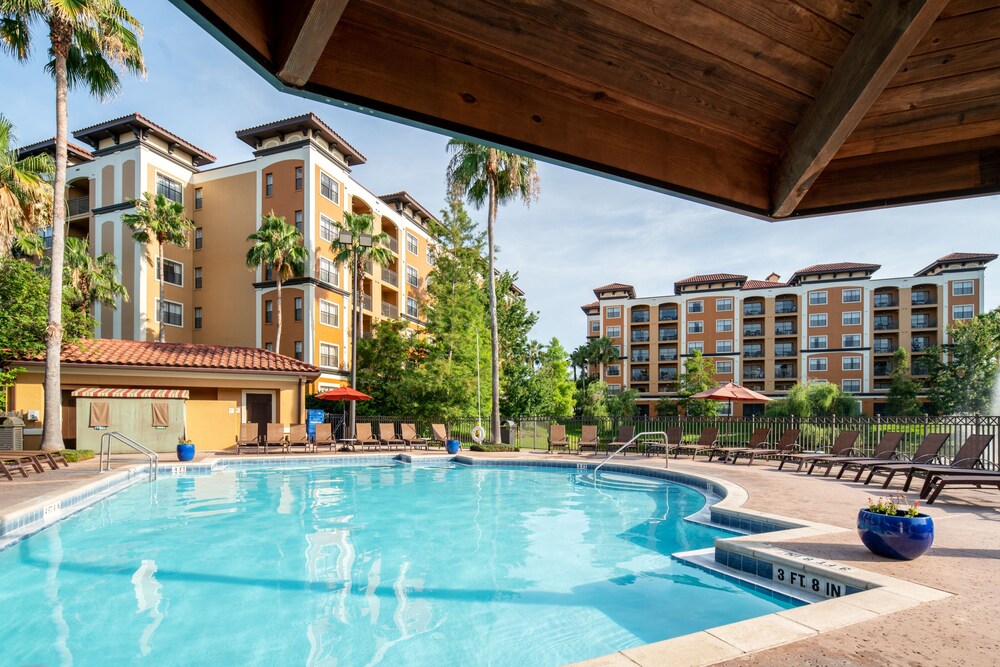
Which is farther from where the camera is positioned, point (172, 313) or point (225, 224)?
→ point (225, 224)

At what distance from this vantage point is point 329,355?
3234 centimetres

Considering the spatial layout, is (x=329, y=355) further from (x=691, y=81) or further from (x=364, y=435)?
(x=691, y=81)

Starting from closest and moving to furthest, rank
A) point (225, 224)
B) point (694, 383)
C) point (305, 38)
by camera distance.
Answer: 1. point (305, 38)
2. point (225, 224)
3. point (694, 383)

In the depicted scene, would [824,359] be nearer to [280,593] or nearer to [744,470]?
[744,470]

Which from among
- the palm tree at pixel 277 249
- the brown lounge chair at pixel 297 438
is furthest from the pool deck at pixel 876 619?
the palm tree at pixel 277 249

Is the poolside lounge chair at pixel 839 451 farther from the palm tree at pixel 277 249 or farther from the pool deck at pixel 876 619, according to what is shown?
the palm tree at pixel 277 249

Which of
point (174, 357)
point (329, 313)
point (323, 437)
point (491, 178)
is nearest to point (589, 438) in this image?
point (323, 437)

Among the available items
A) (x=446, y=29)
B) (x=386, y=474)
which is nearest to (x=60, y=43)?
(x=386, y=474)

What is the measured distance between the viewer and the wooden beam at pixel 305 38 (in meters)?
1.59

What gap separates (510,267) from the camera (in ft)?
110

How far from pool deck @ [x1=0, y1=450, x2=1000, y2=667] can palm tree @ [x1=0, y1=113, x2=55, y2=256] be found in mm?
12314

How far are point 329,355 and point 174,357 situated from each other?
35.1 ft

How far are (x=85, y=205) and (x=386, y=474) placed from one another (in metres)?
28.6

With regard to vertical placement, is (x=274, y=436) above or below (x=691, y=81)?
below
